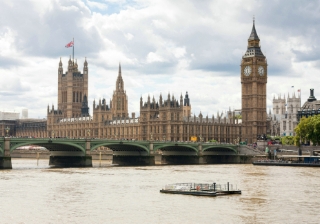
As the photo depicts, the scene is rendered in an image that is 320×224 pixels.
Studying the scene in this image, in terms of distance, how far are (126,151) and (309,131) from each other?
107 ft

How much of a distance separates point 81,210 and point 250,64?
117981 millimetres

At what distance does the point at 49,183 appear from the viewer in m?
63.6

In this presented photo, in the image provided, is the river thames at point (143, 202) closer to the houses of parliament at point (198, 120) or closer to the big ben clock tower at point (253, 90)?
the houses of parliament at point (198, 120)

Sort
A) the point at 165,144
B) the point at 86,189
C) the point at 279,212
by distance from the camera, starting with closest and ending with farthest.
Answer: the point at 279,212
the point at 86,189
the point at 165,144

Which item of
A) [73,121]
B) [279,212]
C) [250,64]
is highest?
[250,64]

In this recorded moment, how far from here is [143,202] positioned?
48781mm

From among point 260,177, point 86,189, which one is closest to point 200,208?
point 86,189

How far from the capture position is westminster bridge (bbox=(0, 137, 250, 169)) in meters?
86.2

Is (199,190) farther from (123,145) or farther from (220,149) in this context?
(220,149)

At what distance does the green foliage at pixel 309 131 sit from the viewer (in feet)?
371

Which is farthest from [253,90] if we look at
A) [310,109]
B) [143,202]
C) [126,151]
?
[143,202]

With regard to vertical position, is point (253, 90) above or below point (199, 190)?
above

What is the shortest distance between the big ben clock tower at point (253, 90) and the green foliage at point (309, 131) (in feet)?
133

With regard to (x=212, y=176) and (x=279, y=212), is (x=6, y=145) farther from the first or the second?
(x=279, y=212)
